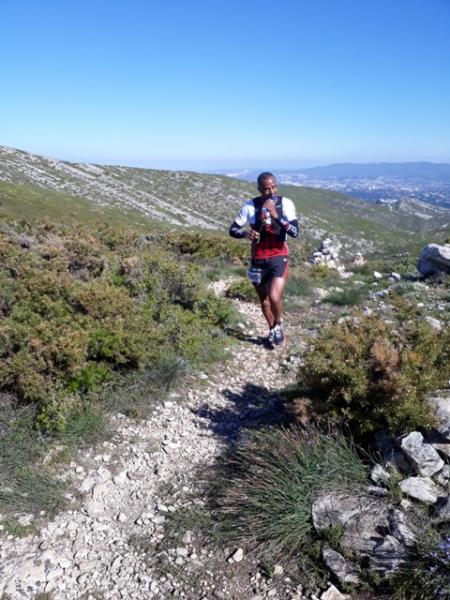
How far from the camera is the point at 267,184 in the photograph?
610cm

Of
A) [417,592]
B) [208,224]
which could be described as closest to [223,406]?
[417,592]

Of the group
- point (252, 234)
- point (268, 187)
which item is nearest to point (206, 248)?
point (252, 234)

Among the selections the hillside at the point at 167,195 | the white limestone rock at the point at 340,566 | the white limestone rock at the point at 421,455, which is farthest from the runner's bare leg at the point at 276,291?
the hillside at the point at 167,195

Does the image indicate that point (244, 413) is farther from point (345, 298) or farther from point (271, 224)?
point (345, 298)

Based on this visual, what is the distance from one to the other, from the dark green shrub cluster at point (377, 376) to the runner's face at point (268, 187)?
248 cm

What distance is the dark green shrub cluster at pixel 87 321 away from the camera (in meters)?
4.74

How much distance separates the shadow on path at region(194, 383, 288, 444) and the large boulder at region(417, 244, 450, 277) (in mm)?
8181

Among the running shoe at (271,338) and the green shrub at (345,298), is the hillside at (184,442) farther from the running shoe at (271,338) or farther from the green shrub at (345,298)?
the green shrub at (345,298)

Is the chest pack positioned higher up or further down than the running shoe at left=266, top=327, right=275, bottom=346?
higher up

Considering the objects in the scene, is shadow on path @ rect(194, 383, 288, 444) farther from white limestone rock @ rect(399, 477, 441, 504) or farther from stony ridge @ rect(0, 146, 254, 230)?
stony ridge @ rect(0, 146, 254, 230)

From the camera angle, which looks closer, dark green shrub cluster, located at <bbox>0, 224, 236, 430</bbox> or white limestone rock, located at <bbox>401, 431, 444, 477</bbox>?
white limestone rock, located at <bbox>401, 431, 444, 477</bbox>

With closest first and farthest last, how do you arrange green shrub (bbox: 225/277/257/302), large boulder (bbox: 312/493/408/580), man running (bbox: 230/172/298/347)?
1. large boulder (bbox: 312/493/408/580)
2. man running (bbox: 230/172/298/347)
3. green shrub (bbox: 225/277/257/302)

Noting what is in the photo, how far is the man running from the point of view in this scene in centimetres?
620

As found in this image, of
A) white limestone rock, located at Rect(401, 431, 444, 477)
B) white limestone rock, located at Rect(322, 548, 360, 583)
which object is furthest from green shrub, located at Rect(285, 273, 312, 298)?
white limestone rock, located at Rect(322, 548, 360, 583)
